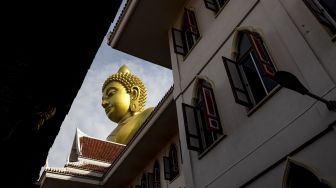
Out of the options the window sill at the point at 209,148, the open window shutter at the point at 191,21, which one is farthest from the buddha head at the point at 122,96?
the window sill at the point at 209,148

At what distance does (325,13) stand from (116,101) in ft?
83.8

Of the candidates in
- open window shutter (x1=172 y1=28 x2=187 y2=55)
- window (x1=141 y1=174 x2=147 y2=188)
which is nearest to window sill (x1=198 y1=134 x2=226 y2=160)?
open window shutter (x1=172 y1=28 x2=187 y2=55)

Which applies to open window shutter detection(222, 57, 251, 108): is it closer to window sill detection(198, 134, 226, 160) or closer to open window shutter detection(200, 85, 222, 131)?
open window shutter detection(200, 85, 222, 131)

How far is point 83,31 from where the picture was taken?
4406mm

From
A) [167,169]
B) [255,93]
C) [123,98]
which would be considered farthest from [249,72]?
[123,98]

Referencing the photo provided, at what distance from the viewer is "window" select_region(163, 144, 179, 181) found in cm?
1183

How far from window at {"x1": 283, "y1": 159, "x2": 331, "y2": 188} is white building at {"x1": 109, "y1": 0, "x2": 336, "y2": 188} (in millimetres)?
15

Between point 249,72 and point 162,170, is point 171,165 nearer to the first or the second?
point 162,170

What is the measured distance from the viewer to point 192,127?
27.2 feet

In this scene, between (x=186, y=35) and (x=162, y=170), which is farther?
(x=162, y=170)

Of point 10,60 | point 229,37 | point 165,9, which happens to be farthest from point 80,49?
point 165,9

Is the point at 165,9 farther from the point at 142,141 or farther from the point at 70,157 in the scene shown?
the point at 70,157

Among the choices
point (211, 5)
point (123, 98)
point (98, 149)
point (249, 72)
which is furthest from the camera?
point (123, 98)

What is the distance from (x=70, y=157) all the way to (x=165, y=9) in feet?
38.6
